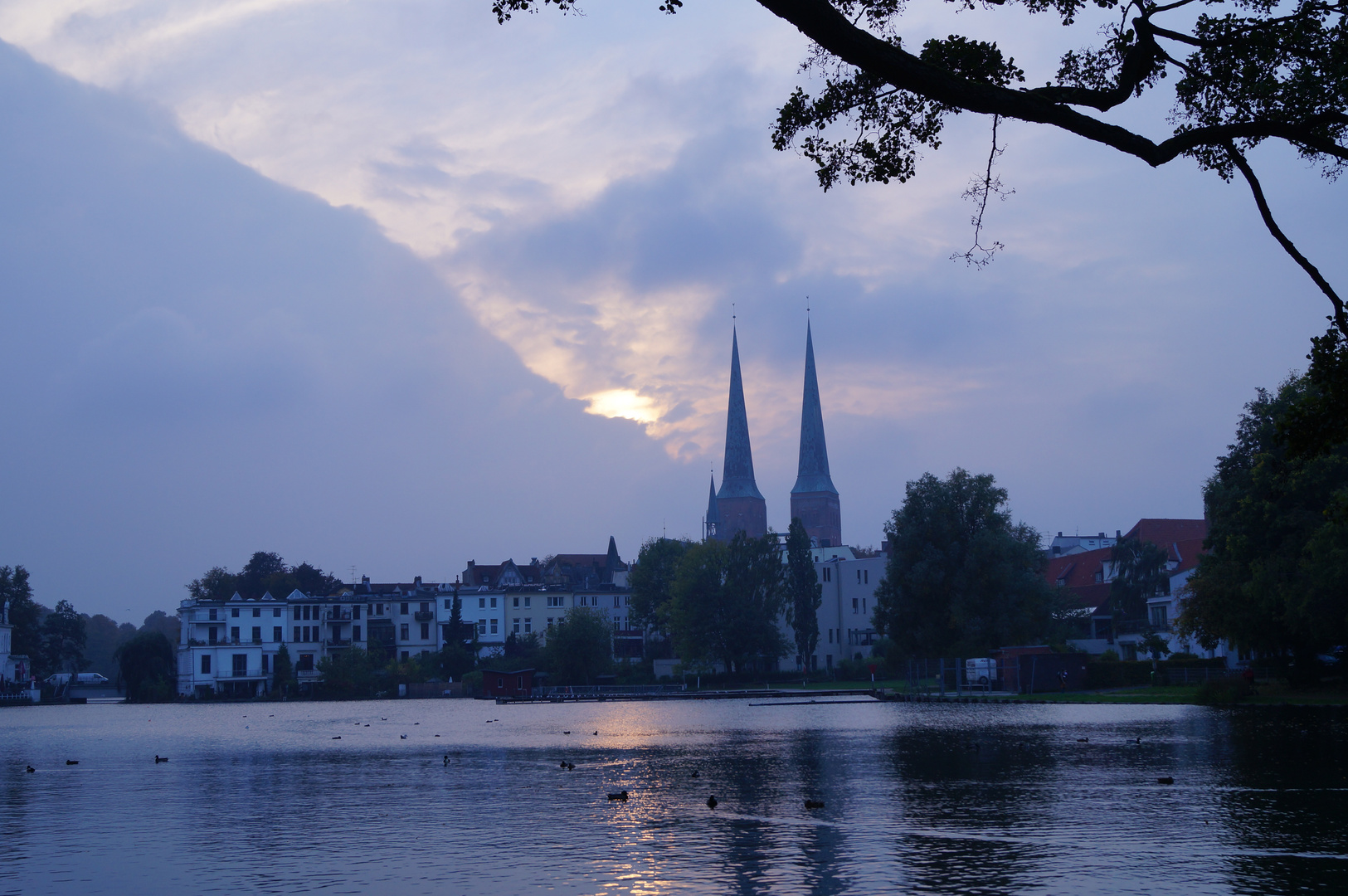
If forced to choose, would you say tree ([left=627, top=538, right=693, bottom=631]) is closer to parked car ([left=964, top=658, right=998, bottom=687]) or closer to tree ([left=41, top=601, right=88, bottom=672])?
parked car ([left=964, top=658, right=998, bottom=687])

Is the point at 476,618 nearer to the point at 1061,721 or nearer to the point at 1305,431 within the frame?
the point at 1061,721

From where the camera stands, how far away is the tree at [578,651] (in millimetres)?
122438

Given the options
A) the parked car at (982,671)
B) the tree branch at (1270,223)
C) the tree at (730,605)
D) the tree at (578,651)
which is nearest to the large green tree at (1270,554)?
the parked car at (982,671)

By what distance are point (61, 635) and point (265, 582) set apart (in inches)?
1027

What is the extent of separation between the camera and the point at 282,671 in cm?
13512

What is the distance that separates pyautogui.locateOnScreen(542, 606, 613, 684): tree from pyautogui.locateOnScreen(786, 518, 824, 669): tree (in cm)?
1978

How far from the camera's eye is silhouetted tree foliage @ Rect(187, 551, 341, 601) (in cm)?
16212

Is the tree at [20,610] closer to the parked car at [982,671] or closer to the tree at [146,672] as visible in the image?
the tree at [146,672]

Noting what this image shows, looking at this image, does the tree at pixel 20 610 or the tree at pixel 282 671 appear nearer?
the tree at pixel 282 671

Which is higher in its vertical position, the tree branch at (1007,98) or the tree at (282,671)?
the tree branch at (1007,98)

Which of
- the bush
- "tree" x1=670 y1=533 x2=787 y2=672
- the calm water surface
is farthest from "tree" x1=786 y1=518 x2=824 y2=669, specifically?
the calm water surface

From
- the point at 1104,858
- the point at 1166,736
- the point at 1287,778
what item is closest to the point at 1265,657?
the point at 1166,736

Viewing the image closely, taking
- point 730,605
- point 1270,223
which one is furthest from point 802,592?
point 1270,223

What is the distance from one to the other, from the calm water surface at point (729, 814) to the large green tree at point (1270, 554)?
502 centimetres
